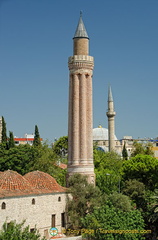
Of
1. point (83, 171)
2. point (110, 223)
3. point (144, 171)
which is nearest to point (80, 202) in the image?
point (110, 223)

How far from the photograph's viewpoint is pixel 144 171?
36.4 metres

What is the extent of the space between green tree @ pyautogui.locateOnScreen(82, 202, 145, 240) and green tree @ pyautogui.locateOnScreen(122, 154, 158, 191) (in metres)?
9.33

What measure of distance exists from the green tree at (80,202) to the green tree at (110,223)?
3.34ft

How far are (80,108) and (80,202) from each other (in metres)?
8.58

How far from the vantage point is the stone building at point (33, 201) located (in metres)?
23.3

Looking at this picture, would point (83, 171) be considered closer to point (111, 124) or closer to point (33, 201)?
point (33, 201)

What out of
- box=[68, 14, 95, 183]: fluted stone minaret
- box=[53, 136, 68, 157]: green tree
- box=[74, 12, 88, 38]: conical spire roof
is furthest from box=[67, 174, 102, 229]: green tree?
box=[53, 136, 68, 157]: green tree

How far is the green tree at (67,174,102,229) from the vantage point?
27812 millimetres

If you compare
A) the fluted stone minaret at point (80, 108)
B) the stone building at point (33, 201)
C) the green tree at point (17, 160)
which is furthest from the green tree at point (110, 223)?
the green tree at point (17, 160)

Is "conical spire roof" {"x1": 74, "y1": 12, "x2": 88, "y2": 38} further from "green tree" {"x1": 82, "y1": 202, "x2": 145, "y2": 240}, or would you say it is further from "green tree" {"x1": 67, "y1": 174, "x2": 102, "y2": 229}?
"green tree" {"x1": 82, "y1": 202, "x2": 145, "y2": 240}

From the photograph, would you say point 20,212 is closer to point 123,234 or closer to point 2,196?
point 2,196

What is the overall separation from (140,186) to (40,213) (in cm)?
1199

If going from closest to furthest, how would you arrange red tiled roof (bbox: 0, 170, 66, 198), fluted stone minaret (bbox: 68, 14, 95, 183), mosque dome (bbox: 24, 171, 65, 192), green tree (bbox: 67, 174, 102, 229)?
red tiled roof (bbox: 0, 170, 66, 198), mosque dome (bbox: 24, 171, 65, 192), green tree (bbox: 67, 174, 102, 229), fluted stone minaret (bbox: 68, 14, 95, 183)

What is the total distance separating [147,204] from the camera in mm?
33500
